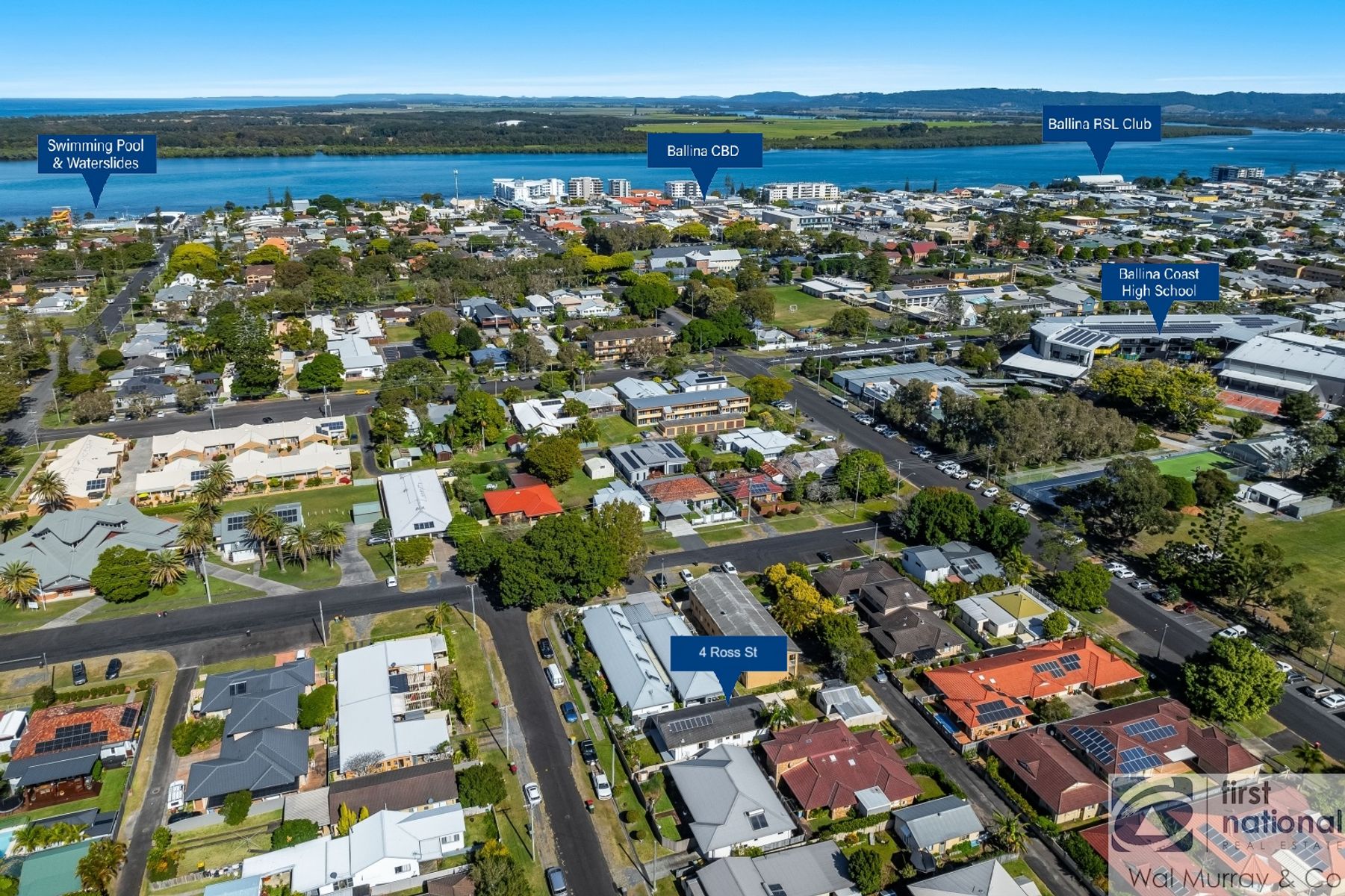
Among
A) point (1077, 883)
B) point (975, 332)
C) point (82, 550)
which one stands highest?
point (975, 332)

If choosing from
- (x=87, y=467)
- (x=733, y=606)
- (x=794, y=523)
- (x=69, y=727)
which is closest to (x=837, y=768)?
(x=733, y=606)

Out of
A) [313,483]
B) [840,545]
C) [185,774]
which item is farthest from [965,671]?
[313,483]

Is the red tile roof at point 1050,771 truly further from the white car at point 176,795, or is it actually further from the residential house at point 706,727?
the white car at point 176,795

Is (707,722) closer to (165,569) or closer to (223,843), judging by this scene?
(223,843)

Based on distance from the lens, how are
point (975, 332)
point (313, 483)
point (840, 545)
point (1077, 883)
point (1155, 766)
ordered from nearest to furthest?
point (1077, 883) → point (1155, 766) → point (840, 545) → point (313, 483) → point (975, 332)

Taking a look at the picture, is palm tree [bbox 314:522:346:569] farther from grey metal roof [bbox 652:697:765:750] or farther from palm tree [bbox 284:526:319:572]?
grey metal roof [bbox 652:697:765:750]

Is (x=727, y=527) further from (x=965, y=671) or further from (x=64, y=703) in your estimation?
(x=64, y=703)
